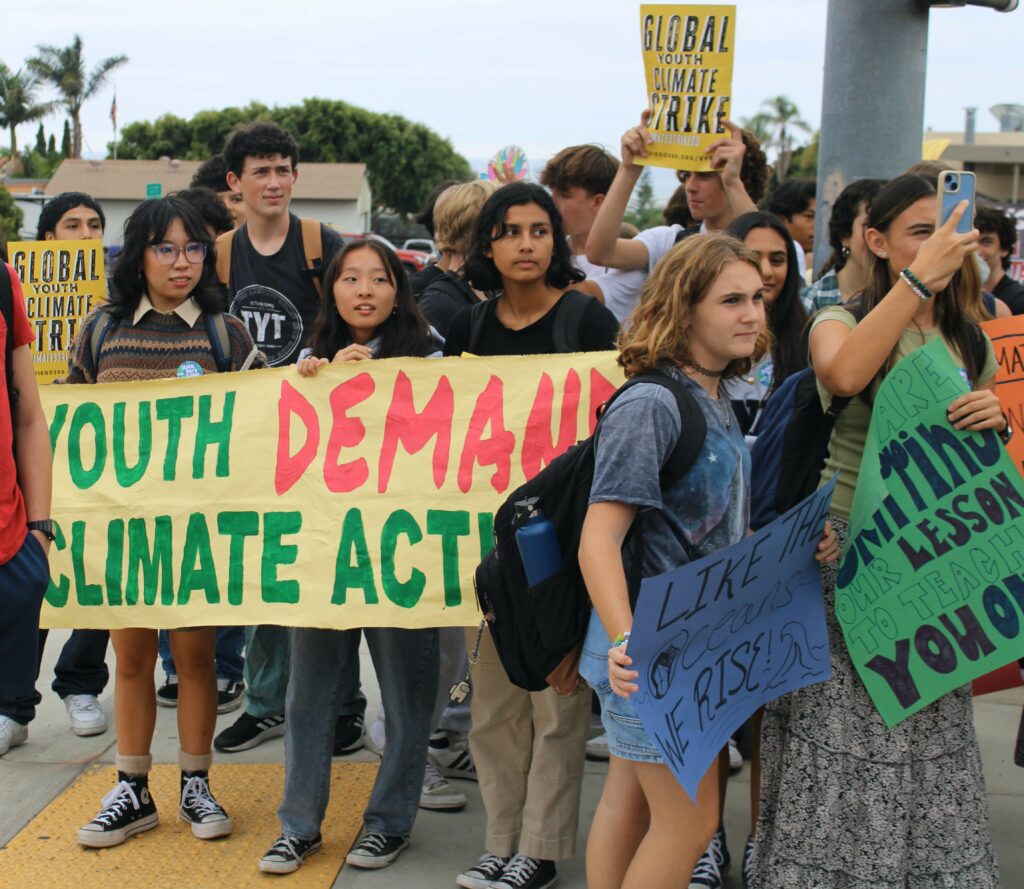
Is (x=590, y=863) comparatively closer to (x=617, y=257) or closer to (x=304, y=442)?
(x=304, y=442)

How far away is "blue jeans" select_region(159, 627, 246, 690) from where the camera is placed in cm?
573

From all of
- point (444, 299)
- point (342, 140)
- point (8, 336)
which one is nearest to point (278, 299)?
point (444, 299)

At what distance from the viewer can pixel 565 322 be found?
4207 millimetres

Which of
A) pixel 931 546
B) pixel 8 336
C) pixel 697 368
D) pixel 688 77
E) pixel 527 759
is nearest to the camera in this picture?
pixel 697 368

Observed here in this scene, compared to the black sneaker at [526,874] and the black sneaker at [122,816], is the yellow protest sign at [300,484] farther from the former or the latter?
the black sneaker at [526,874]

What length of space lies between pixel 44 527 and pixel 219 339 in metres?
1.04

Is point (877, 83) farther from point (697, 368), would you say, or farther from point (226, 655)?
point (226, 655)

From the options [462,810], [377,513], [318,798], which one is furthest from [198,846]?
[377,513]

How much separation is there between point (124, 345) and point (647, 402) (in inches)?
83.6

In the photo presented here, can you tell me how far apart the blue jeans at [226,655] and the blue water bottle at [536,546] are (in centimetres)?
295

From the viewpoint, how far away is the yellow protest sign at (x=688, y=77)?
4.73 m

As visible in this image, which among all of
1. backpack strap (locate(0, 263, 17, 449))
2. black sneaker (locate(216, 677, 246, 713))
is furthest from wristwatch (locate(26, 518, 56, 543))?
black sneaker (locate(216, 677, 246, 713))

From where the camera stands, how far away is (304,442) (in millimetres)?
4273

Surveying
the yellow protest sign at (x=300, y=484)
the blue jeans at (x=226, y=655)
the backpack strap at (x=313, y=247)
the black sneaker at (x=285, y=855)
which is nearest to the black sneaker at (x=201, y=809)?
the black sneaker at (x=285, y=855)
